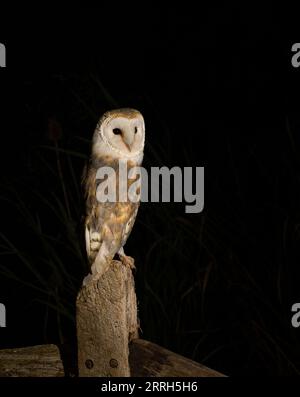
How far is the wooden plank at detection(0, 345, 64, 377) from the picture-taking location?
1.70 metres

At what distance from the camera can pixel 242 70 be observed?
341 centimetres

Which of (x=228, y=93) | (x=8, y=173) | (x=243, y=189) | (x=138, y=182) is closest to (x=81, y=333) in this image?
(x=138, y=182)

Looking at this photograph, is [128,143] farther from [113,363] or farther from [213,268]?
[213,268]

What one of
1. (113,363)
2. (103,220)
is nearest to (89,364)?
(113,363)

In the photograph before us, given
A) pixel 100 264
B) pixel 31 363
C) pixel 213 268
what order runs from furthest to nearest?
pixel 213 268
pixel 100 264
pixel 31 363

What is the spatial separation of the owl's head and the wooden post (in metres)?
0.37

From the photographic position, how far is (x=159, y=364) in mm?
1555

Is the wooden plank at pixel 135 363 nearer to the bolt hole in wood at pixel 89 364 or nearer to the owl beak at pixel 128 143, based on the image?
the bolt hole in wood at pixel 89 364

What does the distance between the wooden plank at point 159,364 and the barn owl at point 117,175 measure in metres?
0.30

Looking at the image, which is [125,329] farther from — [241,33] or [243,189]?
[241,33]

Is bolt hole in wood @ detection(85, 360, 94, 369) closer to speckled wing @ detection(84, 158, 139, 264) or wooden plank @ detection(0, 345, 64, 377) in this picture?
wooden plank @ detection(0, 345, 64, 377)

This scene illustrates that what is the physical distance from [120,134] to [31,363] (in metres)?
0.61

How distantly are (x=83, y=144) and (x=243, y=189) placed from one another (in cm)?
70

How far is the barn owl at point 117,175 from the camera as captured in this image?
1852 mm
